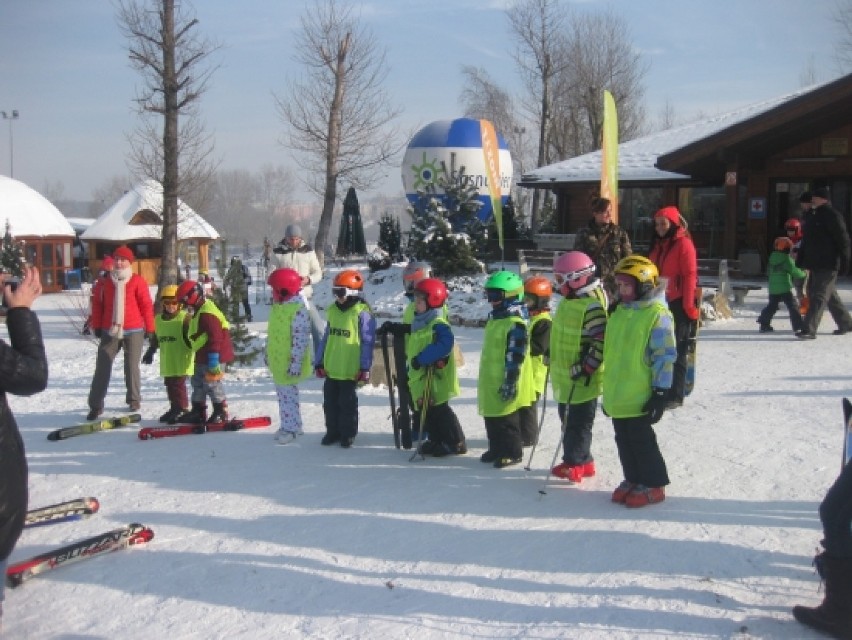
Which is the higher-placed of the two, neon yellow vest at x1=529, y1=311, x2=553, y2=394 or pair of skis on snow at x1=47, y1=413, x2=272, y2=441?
neon yellow vest at x1=529, y1=311, x2=553, y2=394

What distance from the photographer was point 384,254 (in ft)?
84.9

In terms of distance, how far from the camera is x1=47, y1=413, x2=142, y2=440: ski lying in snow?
25.8 feet

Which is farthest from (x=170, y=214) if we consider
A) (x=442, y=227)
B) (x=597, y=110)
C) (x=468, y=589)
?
(x=597, y=110)

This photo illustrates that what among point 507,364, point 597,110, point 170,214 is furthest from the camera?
point 597,110

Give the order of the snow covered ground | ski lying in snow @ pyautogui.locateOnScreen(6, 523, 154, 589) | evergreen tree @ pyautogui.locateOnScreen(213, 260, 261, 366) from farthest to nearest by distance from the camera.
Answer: evergreen tree @ pyautogui.locateOnScreen(213, 260, 261, 366) < ski lying in snow @ pyautogui.locateOnScreen(6, 523, 154, 589) < the snow covered ground

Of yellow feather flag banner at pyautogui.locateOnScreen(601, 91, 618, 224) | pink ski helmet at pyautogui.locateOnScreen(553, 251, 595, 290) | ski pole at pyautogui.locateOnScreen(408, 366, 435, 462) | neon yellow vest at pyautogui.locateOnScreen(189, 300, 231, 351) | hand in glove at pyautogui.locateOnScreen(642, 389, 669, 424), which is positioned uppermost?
yellow feather flag banner at pyautogui.locateOnScreen(601, 91, 618, 224)

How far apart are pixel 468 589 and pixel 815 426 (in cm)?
439

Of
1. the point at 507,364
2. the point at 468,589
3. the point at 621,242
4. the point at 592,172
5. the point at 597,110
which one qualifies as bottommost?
the point at 468,589

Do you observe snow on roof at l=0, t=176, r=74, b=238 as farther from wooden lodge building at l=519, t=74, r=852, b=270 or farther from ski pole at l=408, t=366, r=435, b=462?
ski pole at l=408, t=366, r=435, b=462

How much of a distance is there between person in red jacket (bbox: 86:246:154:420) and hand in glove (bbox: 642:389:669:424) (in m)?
5.60

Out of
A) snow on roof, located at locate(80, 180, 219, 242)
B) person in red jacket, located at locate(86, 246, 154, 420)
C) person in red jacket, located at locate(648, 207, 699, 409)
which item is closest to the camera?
person in red jacket, located at locate(648, 207, 699, 409)

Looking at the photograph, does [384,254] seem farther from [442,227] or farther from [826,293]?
[826,293]

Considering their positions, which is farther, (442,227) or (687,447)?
(442,227)

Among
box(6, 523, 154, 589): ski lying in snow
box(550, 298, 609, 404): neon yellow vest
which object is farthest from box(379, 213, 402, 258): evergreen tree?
box(6, 523, 154, 589): ski lying in snow
